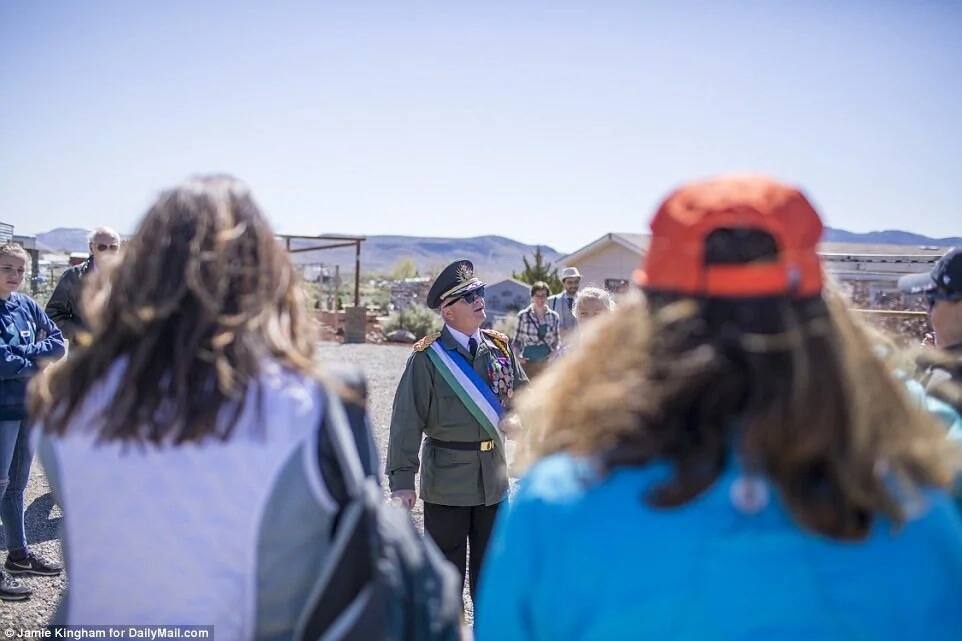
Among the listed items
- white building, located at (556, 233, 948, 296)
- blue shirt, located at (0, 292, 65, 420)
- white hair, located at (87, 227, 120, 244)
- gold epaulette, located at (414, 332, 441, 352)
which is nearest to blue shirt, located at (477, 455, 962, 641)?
gold epaulette, located at (414, 332, 441, 352)

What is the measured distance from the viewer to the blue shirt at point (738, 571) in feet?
3.76

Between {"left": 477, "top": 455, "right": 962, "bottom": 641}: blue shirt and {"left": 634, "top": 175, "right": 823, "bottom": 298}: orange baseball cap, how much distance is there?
0.98 ft

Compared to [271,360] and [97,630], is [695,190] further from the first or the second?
[97,630]

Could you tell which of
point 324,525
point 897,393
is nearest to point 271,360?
point 324,525

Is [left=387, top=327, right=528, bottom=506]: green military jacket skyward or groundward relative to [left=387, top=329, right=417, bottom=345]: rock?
skyward

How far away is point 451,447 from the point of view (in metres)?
4.03

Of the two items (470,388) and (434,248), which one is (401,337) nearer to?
(470,388)

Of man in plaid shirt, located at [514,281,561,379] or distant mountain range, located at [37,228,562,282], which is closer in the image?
man in plaid shirt, located at [514,281,561,379]

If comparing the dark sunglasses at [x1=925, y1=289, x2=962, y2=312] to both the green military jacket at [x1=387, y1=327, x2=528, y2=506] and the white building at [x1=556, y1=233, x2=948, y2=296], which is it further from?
the white building at [x1=556, y1=233, x2=948, y2=296]

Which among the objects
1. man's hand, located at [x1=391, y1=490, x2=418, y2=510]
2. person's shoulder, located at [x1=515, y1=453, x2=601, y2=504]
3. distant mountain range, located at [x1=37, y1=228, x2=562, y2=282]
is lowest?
distant mountain range, located at [x1=37, y1=228, x2=562, y2=282]

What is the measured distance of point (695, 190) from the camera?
1294 millimetres

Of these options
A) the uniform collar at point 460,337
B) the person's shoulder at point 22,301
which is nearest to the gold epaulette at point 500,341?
the uniform collar at point 460,337

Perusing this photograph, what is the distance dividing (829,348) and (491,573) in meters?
0.69

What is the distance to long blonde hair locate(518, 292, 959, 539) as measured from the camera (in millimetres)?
1157
